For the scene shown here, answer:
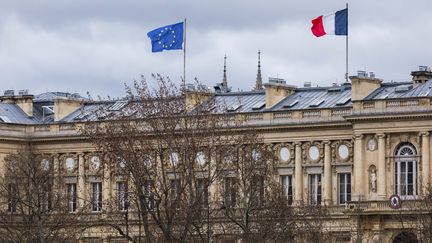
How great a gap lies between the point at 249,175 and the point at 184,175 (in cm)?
1187

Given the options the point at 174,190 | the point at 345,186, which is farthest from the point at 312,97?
the point at 174,190

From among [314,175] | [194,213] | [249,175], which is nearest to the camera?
[194,213]

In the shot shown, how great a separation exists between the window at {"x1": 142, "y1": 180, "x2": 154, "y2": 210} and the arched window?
108 feet

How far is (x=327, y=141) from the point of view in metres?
185

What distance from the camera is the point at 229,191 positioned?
165500 mm

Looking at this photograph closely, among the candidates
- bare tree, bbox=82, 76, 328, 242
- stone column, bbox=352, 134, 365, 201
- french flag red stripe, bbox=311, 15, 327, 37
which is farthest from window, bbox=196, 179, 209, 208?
french flag red stripe, bbox=311, 15, 327, 37

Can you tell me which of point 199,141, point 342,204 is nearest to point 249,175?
point 199,141

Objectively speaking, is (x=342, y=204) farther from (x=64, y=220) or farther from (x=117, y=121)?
(x=117, y=121)

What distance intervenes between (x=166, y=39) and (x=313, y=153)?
53.0 ft

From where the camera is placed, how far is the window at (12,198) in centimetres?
18275

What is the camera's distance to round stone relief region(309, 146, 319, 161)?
186125 millimetres

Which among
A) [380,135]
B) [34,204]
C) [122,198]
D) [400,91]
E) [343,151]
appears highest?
[400,91]

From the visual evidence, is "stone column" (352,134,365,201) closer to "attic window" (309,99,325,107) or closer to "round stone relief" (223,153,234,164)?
"attic window" (309,99,325,107)

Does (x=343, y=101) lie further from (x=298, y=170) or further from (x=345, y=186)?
(x=345, y=186)
